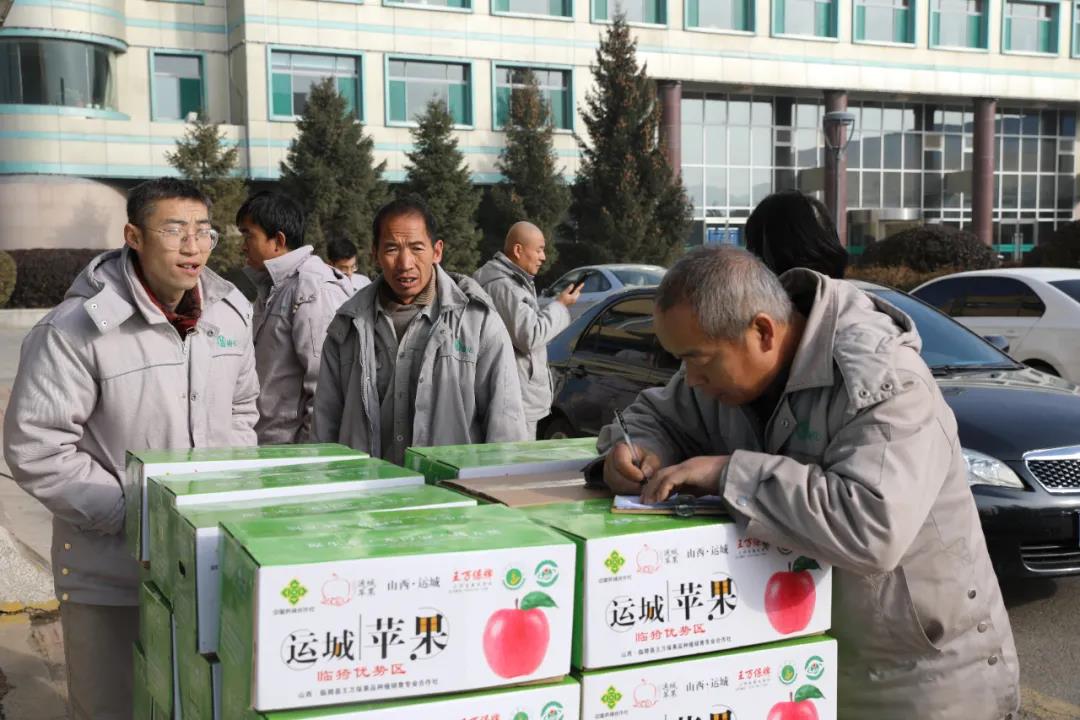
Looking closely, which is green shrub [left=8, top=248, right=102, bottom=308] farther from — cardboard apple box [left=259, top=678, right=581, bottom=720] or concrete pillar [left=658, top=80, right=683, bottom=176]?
cardboard apple box [left=259, top=678, right=581, bottom=720]

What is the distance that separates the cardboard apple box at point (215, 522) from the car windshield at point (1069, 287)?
9.14 meters

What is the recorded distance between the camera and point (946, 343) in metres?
6.09

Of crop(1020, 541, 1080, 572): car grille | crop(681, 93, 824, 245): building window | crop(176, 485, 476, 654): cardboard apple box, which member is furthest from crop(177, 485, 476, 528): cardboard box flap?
crop(681, 93, 824, 245): building window

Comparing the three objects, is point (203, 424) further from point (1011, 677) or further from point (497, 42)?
point (497, 42)

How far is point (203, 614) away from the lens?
1702 millimetres

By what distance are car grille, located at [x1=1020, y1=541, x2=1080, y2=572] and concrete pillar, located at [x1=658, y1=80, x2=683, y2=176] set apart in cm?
2855

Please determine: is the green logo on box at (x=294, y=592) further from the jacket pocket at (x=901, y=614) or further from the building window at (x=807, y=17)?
the building window at (x=807, y=17)

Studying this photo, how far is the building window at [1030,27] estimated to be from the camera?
36.8m

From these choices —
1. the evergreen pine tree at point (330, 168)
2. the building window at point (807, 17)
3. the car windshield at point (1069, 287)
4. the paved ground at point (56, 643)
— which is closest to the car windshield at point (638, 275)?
the car windshield at point (1069, 287)

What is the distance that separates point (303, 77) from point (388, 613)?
3034 centimetres

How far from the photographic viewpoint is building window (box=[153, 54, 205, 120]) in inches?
1168

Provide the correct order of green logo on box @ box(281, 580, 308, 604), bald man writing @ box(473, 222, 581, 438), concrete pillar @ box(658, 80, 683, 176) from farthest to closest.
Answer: concrete pillar @ box(658, 80, 683, 176) < bald man writing @ box(473, 222, 581, 438) < green logo on box @ box(281, 580, 308, 604)

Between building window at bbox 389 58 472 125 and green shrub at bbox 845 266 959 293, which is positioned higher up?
building window at bbox 389 58 472 125

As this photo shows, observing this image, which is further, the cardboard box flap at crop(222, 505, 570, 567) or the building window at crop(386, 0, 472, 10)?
the building window at crop(386, 0, 472, 10)
